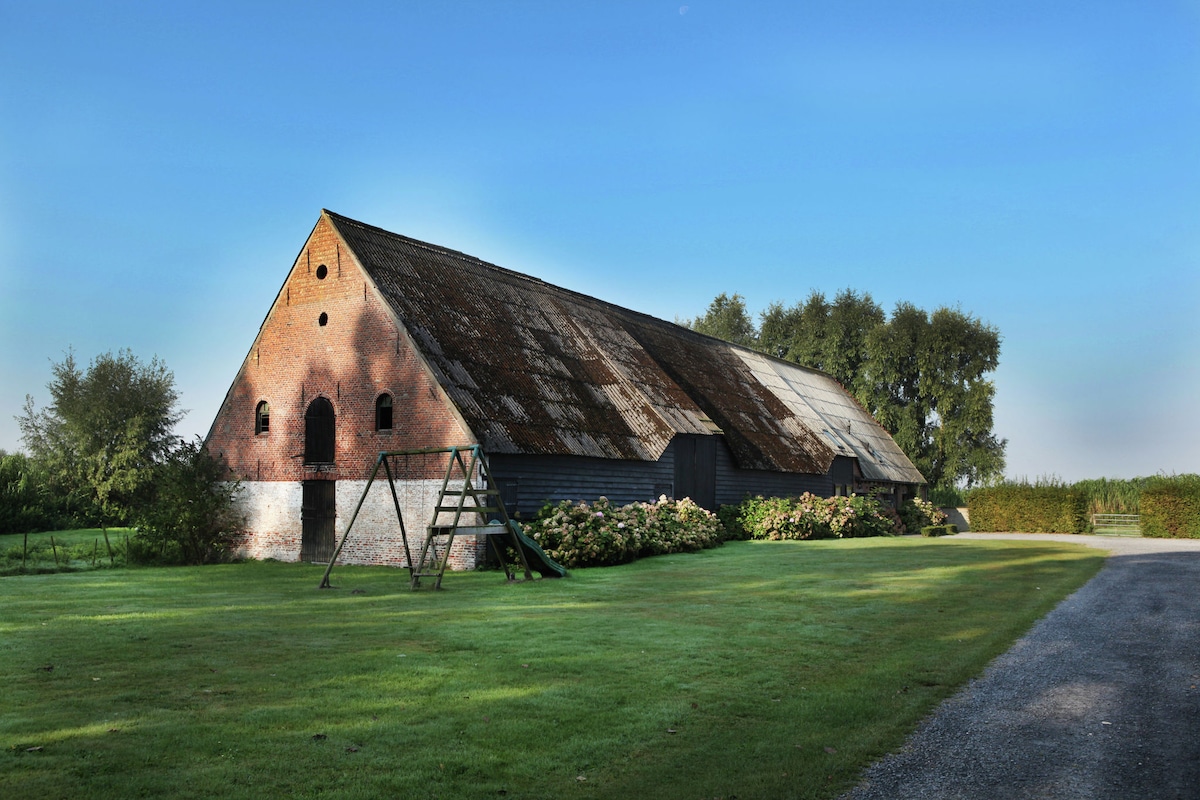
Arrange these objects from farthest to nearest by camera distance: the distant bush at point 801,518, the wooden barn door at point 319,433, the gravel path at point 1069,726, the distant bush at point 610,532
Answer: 1. the distant bush at point 801,518
2. the wooden barn door at point 319,433
3. the distant bush at point 610,532
4. the gravel path at point 1069,726

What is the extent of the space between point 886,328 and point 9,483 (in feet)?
175

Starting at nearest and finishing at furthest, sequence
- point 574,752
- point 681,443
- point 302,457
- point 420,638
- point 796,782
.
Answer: point 796,782 → point 574,752 → point 420,638 → point 302,457 → point 681,443

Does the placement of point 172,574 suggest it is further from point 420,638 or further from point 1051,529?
point 1051,529

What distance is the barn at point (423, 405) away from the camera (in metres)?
22.4

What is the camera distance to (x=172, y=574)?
20734 mm

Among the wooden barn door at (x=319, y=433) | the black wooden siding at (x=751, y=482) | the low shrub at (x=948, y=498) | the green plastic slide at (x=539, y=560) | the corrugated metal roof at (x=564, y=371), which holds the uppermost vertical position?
the corrugated metal roof at (x=564, y=371)

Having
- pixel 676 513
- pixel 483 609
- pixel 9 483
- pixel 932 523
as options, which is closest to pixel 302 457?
pixel 676 513

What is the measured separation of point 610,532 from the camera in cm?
2181

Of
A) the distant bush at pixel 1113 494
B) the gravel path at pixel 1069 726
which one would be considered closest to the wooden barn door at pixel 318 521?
the gravel path at pixel 1069 726

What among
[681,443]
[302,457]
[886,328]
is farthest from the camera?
[886,328]

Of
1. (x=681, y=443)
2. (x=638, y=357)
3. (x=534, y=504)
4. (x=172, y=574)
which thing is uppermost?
(x=638, y=357)

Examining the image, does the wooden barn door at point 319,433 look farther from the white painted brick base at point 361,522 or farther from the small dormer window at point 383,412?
the small dormer window at point 383,412

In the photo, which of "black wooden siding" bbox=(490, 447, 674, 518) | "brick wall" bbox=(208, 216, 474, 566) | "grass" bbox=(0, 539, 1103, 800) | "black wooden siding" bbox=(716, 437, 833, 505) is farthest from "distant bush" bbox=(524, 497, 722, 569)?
"black wooden siding" bbox=(716, 437, 833, 505)

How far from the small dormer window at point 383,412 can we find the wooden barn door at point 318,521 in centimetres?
220
